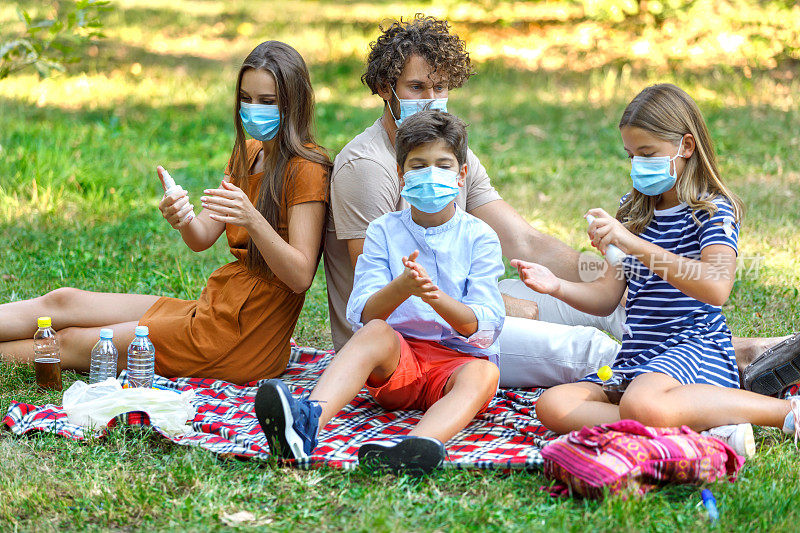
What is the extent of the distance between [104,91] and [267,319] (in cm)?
711

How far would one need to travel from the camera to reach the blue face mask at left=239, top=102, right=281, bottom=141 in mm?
3619

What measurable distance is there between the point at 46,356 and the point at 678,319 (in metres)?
2.56

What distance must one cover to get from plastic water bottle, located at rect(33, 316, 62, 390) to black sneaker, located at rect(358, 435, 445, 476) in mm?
1606

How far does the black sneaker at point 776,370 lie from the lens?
10.6 ft

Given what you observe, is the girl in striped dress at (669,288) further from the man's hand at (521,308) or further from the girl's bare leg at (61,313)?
the girl's bare leg at (61,313)

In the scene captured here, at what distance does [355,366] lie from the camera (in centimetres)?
305

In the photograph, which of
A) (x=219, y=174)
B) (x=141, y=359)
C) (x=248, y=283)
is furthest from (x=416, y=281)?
(x=219, y=174)

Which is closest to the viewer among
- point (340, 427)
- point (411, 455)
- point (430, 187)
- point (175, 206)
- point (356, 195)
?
point (411, 455)

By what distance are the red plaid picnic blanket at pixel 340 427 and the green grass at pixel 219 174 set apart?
52 millimetres

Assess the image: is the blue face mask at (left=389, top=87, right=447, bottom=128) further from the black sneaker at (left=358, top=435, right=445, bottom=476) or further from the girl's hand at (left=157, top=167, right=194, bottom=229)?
the black sneaker at (left=358, top=435, right=445, bottom=476)

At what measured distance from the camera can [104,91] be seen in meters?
9.95

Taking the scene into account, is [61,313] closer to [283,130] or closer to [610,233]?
[283,130]

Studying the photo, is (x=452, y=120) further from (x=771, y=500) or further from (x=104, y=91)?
(x=104, y=91)

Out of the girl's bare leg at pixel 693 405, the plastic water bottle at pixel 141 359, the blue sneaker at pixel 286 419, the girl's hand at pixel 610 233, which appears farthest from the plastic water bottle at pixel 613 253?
the plastic water bottle at pixel 141 359
